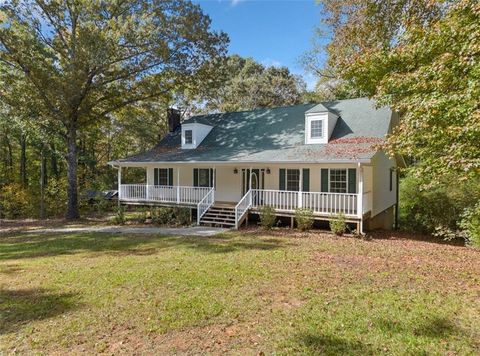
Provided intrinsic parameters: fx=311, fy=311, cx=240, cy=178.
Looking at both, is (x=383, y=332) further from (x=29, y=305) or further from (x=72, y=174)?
(x=72, y=174)

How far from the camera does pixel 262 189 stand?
1452cm

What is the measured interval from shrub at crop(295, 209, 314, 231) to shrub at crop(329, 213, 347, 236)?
96 centimetres

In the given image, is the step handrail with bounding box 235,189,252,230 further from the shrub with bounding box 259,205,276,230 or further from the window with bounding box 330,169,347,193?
the window with bounding box 330,169,347,193

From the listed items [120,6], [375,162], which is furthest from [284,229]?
[120,6]

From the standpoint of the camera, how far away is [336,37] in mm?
16812

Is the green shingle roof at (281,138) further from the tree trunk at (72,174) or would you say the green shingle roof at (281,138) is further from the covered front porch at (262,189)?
the tree trunk at (72,174)

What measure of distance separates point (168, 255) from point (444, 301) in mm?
6333

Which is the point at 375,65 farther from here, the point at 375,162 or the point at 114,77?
the point at 114,77

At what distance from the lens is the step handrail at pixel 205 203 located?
13867 mm

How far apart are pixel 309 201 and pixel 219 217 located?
3921 millimetres

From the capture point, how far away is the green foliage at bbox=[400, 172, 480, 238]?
1228 centimetres

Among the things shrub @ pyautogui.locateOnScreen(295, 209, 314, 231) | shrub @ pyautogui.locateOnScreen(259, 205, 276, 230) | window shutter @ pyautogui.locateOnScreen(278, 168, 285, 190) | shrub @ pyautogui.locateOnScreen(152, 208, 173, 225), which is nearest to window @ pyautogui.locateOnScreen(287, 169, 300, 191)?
window shutter @ pyautogui.locateOnScreen(278, 168, 285, 190)

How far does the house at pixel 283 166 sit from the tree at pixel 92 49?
3.58 metres

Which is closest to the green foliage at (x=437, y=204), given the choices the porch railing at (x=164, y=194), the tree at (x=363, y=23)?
the tree at (x=363, y=23)
